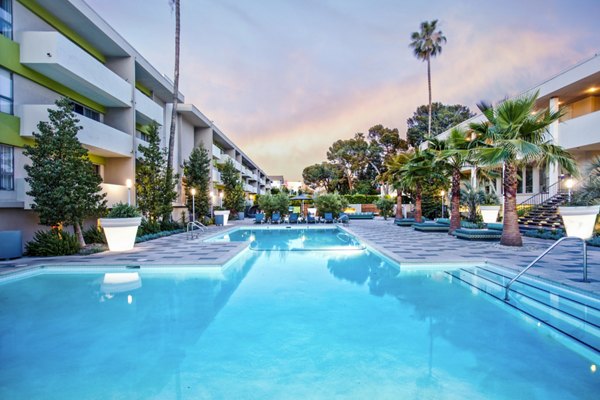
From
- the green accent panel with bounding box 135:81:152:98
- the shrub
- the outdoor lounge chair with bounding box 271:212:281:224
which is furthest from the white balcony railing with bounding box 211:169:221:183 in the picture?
the shrub

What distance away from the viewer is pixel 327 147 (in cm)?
5153

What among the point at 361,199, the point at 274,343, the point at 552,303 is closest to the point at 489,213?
the point at 552,303

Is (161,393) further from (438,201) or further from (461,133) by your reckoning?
(438,201)

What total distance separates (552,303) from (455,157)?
1026 centimetres

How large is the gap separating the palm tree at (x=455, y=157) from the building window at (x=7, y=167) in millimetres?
15072

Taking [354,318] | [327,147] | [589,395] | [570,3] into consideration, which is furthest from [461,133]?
[327,147]

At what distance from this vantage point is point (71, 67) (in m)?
11.3

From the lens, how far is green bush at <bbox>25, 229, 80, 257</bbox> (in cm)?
979

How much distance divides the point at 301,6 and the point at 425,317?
58.9 feet

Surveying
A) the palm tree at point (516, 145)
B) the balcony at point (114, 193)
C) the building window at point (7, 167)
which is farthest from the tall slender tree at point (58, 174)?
the palm tree at point (516, 145)

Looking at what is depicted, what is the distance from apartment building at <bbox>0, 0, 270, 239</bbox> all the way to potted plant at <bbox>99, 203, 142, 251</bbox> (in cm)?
234

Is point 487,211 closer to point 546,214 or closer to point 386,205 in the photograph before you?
point 546,214

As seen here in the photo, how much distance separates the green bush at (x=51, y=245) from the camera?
979 centimetres

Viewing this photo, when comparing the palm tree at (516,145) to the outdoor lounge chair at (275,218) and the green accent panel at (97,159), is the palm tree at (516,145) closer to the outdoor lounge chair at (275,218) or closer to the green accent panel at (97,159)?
the outdoor lounge chair at (275,218)
